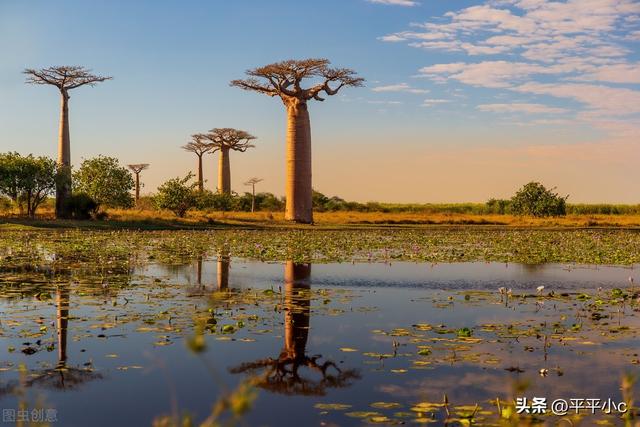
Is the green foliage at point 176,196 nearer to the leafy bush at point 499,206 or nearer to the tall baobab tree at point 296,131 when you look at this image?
the tall baobab tree at point 296,131

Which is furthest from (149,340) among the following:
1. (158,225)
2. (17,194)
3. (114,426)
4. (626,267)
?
(17,194)

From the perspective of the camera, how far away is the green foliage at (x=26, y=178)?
3709 cm

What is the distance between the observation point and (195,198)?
147ft

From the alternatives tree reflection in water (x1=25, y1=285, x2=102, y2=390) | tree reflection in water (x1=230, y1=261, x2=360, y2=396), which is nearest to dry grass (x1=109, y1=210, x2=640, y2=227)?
tree reflection in water (x1=230, y1=261, x2=360, y2=396)

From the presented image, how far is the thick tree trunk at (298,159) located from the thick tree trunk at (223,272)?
2182 cm

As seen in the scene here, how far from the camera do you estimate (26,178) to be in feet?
123

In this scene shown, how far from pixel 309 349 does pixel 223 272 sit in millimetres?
8373

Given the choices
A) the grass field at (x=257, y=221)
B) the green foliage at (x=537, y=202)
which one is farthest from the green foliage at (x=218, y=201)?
the green foliage at (x=537, y=202)

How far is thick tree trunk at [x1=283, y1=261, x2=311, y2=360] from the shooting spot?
26.4 ft

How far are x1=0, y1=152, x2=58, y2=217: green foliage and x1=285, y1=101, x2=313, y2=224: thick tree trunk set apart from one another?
13070 millimetres

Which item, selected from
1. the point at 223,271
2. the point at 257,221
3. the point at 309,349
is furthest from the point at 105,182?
the point at 309,349

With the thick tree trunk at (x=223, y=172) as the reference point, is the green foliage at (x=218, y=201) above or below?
below

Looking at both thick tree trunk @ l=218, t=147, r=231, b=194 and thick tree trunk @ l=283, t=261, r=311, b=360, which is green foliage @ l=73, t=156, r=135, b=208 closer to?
thick tree trunk @ l=218, t=147, r=231, b=194

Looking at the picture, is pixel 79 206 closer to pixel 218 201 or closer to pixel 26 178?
pixel 26 178
